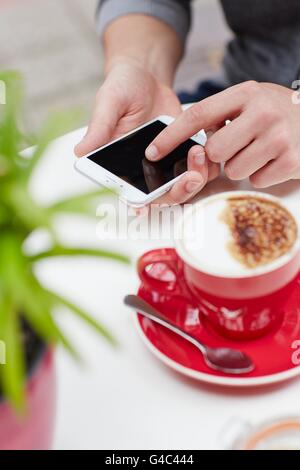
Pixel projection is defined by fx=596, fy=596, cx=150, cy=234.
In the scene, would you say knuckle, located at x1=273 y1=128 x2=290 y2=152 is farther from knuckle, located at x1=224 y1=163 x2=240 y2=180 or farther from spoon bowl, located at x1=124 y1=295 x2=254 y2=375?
spoon bowl, located at x1=124 y1=295 x2=254 y2=375

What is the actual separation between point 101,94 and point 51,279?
308mm

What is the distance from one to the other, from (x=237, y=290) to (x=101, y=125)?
0.38 meters

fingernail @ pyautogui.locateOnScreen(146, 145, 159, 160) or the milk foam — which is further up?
fingernail @ pyautogui.locateOnScreen(146, 145, 159, 160)

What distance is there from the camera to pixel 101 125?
772 millimetres

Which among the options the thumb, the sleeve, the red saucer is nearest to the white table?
the red saucer

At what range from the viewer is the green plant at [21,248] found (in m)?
0.32

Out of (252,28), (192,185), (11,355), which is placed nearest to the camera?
(11,355)

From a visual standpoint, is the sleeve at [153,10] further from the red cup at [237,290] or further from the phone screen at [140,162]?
the red cup at [237,290]

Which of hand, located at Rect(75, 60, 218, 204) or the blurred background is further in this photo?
the blurred background

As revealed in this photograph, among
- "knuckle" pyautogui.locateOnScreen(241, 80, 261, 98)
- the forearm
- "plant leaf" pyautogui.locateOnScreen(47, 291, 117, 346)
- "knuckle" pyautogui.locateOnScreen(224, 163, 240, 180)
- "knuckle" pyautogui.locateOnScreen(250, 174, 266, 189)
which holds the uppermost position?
the forearm

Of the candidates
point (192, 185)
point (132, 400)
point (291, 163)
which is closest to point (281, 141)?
point (291, 163)

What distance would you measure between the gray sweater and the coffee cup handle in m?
0.59

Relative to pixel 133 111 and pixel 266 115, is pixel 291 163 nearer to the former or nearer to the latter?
pixel 266 115

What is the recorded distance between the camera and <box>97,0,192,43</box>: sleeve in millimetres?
1074
